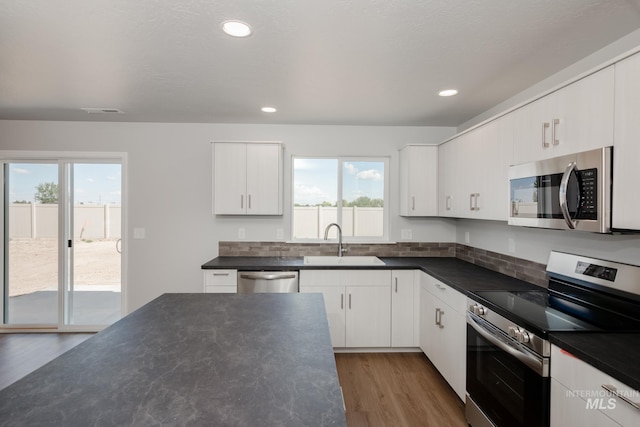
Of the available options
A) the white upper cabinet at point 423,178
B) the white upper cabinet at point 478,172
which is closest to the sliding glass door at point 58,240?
the white upper cabinet at point 423,178

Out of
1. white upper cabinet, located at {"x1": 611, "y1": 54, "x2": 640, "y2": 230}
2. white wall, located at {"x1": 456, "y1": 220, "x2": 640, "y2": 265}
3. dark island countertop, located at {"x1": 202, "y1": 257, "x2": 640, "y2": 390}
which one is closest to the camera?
dark island countertop, located at {"x1": 202, "y1": 257, "x2": 640, "y2": 390}

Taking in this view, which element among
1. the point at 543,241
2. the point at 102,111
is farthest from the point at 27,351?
the point at 543,241

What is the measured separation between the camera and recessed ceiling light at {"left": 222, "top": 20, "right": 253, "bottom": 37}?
5.41ft

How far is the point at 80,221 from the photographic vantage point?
370cm

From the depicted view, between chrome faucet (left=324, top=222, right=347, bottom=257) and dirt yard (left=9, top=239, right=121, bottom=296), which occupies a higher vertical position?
chrome faucet (left=324, top=222, right=347, bottom=257)

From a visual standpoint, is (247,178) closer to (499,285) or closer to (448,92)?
(448,92)

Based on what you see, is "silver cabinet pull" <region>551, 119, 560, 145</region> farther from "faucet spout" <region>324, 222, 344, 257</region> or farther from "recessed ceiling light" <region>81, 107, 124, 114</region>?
"recessed ceiling light" <region>81, 107, 124, 114</region>

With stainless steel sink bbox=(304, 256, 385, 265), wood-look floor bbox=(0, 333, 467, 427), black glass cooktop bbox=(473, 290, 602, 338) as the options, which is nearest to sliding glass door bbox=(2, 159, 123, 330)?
wood-look floor bbox=(0, 333, 467, 427)

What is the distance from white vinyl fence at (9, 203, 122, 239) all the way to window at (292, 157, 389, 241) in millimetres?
2145

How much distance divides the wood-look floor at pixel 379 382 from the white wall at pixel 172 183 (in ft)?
3.17

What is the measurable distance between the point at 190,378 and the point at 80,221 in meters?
3.65

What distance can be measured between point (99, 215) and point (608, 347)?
450 centimetres

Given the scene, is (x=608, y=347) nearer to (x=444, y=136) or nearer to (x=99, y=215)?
(x=444, y=136)

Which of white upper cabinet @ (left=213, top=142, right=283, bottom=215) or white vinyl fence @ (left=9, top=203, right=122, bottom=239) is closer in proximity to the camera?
white upper cabinet @ (left=213, top=142, right=283, bottom=215)
